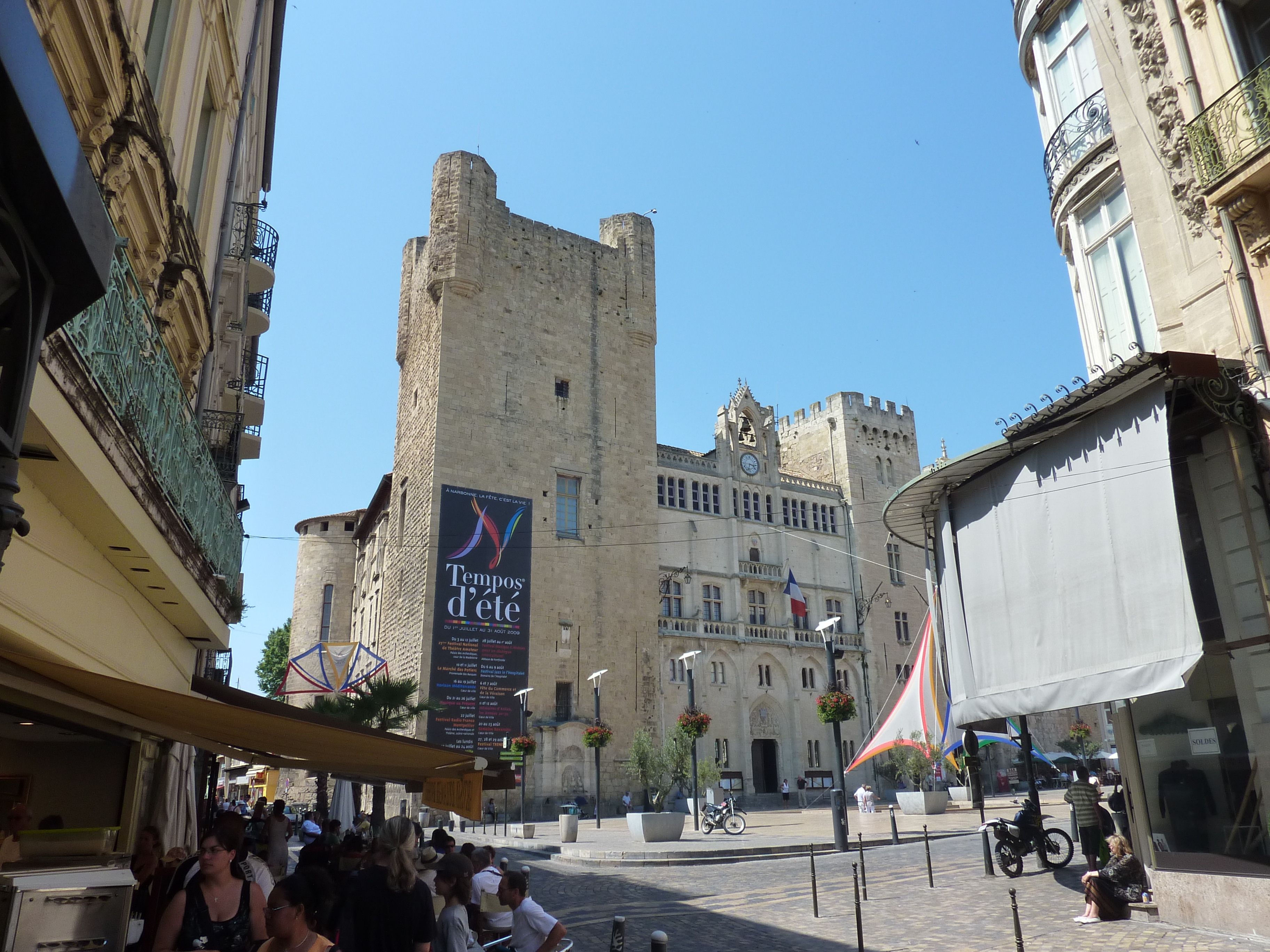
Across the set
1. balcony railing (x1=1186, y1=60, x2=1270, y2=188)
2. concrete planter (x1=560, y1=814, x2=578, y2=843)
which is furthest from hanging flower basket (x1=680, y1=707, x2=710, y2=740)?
balcony railing (x1=1186, y1=60, x2=1270, y2=188)

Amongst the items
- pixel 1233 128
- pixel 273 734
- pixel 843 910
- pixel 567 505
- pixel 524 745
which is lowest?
pixel 843 910

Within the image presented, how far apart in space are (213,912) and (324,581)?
4977cm

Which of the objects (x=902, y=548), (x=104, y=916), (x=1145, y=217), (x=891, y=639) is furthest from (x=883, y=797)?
(x=104, y=916)

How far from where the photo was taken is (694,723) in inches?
986

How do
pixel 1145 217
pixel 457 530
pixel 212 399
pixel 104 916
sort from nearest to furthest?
1. pixel 104 916
2. pixel 1145 217
3. pixel 212 399
4. pixel 457 530

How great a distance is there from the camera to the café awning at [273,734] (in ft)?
16.2

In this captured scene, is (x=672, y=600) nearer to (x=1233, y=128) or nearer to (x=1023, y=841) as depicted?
(x=1023, y=841)

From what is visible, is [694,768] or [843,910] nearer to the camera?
[843,910]

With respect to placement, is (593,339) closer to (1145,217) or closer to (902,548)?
(902,548)

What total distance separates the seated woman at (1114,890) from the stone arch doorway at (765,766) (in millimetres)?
31725

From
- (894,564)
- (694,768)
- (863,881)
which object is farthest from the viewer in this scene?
(894,564)

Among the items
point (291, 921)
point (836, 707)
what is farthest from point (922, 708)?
point (291, 921)

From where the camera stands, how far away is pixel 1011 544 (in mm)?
9680

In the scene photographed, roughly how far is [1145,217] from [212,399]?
15.2m
